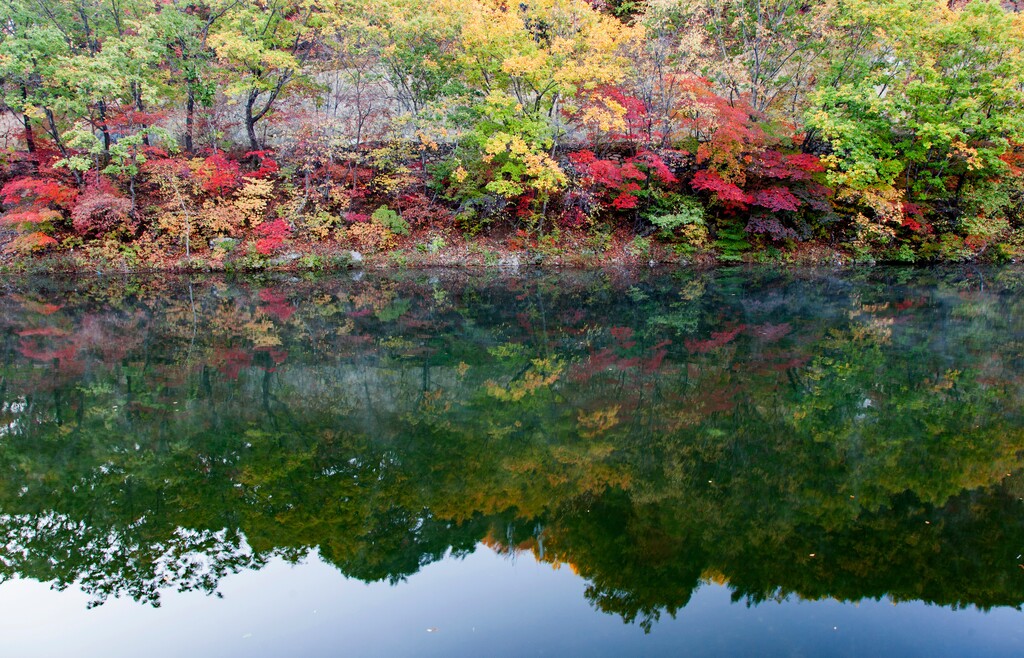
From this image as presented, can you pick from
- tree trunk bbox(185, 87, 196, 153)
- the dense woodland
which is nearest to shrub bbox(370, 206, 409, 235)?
the dense woodland

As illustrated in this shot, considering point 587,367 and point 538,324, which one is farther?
point 538,324

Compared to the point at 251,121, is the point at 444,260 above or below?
below

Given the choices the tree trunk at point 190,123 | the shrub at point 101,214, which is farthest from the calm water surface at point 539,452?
the tree trunk at point 190,123

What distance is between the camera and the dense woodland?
1789 centimetres

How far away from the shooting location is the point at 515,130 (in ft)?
Answer: 61.7

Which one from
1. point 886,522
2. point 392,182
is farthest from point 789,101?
point 886,522

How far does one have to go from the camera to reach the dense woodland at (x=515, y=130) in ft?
58.7

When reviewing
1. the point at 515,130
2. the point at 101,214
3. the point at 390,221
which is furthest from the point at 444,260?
the point at 101,214

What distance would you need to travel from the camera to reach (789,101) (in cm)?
2073

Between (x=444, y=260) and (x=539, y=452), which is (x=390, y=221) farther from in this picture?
(x=539, y=452)

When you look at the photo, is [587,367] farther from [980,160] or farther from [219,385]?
[980,160]

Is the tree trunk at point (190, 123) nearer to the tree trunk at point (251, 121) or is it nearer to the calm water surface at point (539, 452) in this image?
the tree trunk at point (251, 121)

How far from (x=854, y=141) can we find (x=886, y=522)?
16462mm

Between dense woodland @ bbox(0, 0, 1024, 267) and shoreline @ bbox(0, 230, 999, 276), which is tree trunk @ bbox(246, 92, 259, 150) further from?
shoreline @ bbox(0, 230, 999, 276)
